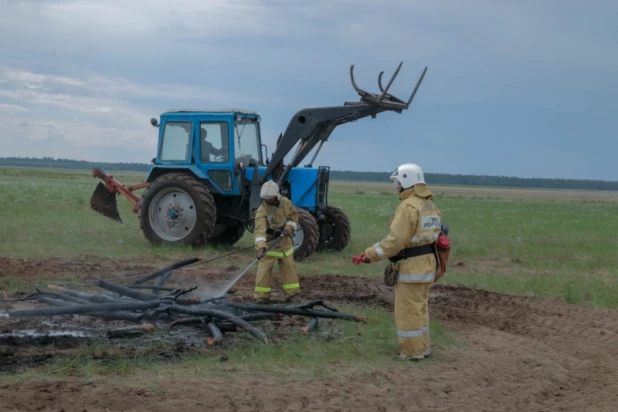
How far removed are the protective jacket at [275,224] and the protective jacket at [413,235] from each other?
336cm

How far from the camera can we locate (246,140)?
17734 mm

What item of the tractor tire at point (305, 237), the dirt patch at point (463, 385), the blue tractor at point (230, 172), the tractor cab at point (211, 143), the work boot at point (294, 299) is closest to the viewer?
the dirt patch at point (463, 385)

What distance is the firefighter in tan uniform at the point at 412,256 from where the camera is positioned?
28.0 feet

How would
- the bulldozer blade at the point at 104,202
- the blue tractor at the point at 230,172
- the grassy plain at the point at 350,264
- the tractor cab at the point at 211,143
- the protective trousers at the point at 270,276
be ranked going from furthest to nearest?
the bulldozer blade at the point at 104,202, the tractor cab at the point at 211,143, the blue tractor at the point at 230,172, the protective trousers at the point at 270,276, the grassy plain at the point at 350,264

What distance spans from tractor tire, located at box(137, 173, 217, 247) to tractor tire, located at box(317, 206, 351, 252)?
7.68 ft

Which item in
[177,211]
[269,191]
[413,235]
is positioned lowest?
[177,211]

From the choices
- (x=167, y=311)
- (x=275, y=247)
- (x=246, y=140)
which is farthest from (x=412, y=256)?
(x=246, y=140)

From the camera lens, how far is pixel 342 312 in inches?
432

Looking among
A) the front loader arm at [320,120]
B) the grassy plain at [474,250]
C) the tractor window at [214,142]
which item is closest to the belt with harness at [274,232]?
the grassy plain at [474,250]

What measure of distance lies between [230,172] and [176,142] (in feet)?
4.52

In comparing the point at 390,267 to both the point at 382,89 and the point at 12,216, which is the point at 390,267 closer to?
the point at 382,89

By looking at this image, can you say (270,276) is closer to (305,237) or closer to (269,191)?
(269,191)

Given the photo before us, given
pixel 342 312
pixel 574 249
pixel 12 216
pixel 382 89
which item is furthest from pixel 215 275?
pixel 12 216

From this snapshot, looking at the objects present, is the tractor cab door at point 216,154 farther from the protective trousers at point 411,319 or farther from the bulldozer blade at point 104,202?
the protective trousers at point 411,319
